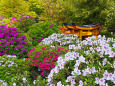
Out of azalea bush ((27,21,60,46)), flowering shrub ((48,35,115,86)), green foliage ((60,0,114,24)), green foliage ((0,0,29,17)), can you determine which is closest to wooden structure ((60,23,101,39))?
azalea bush ((27,21,60,46))

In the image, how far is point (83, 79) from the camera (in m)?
1.95

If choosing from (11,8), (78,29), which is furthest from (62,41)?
(11,8)

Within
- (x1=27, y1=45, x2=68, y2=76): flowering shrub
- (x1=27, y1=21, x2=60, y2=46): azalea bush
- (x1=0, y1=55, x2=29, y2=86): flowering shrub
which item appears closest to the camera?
(x1=0, y1=55, x2=29, y2=86): flowering shrub

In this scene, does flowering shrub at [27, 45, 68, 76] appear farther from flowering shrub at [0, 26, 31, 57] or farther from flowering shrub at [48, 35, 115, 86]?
flowering shrub at [48, 35, 115, 86]

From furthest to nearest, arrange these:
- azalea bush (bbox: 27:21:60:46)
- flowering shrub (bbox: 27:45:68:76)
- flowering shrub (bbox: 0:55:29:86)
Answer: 1. azalea bush (bbox: 27:21:60:46)
2. flowering shrub (bbox: 27:45:68:76)
3. flowering shrub (bbox: 0:55:29:86)

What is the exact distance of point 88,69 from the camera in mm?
1909

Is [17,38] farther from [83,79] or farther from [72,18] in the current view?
[72,18]

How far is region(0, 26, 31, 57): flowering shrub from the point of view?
5.31m

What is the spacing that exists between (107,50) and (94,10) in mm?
10458

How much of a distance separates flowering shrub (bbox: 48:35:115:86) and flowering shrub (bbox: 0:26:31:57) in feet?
11.5

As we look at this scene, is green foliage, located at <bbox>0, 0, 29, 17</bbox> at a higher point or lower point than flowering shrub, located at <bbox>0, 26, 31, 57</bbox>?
lower

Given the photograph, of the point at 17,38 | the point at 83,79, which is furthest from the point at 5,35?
the point at 83,79

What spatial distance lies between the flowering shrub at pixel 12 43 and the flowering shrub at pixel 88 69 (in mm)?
3498

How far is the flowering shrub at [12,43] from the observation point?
5.31m
